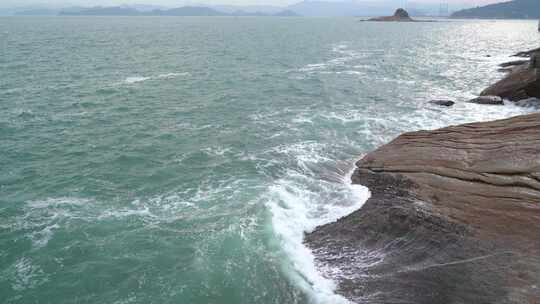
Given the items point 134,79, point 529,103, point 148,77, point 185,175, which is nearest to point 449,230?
point 185,175

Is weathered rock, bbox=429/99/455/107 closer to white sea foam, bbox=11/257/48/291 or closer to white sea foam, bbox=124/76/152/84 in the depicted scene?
white sea foam, bbox=124/76/152/84

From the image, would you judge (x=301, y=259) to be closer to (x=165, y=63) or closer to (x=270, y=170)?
(x=270, y=170)

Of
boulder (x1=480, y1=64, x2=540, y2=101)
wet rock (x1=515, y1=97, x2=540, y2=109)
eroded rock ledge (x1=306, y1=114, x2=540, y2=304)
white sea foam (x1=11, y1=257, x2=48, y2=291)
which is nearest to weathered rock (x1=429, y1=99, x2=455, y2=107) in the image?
boulder (x1=480, y1=64, x2=540, y2=101)

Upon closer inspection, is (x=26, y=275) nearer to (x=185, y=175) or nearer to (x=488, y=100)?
(x=185, y=175)

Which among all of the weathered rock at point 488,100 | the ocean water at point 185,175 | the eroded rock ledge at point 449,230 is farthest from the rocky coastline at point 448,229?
the weathered rock at point 488,100

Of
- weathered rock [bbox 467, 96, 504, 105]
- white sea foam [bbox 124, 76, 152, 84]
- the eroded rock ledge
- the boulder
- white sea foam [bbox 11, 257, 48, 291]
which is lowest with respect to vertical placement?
white sea foam [bbox 11, 257, 48, 291]

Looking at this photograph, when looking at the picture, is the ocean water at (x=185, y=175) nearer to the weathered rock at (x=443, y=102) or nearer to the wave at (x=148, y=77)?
the wave at (x=148, y=77)

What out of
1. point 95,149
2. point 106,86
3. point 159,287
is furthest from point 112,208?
point 106,86
